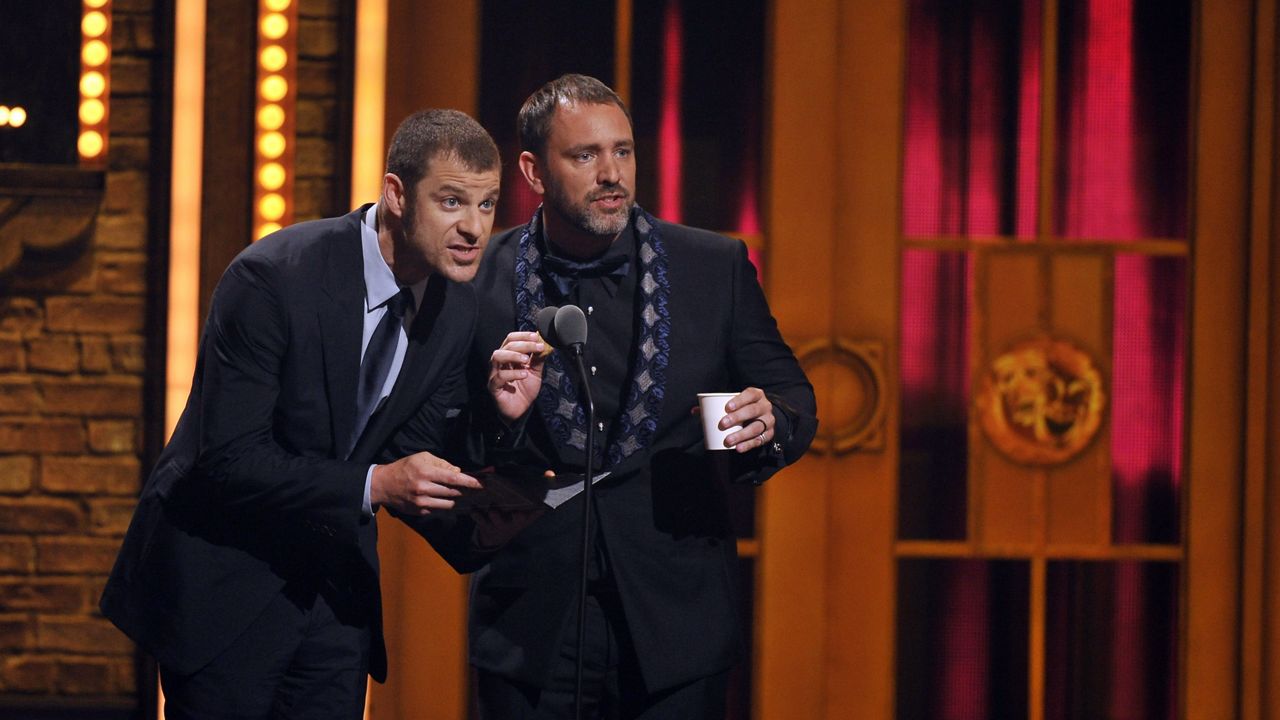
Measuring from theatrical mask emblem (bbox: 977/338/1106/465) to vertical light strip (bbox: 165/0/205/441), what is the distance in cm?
210

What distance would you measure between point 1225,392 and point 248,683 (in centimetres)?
264

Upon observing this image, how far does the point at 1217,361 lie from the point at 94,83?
3.09 metres

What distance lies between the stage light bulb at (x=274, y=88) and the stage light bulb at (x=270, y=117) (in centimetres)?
2

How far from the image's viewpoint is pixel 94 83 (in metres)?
3.46

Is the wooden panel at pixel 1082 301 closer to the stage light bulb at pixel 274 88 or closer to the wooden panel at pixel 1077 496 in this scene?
the wooden panel at pixel 1077 496

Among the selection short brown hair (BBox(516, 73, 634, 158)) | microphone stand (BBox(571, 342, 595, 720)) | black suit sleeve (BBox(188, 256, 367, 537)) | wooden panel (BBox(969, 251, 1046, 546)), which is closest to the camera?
microphone stand (BBox(571, 342, 595, 720))

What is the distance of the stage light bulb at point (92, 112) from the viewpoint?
3465mm

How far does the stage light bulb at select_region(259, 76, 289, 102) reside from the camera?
133 inches

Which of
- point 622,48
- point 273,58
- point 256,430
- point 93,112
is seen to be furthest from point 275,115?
point 256,430

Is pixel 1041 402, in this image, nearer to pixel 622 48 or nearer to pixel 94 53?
pixel 622 48

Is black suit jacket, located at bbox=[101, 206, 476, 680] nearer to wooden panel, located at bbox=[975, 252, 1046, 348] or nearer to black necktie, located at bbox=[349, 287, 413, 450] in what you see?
black necktie, located at bbox=[349, 287, 413, 450]

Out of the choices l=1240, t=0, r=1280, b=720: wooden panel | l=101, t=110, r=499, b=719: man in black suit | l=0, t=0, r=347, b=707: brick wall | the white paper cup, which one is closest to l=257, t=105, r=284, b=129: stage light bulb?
l=0, t=0, r=347, b=707: brick wall

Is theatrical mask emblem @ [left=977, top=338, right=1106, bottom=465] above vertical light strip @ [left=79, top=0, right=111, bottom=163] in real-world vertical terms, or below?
below

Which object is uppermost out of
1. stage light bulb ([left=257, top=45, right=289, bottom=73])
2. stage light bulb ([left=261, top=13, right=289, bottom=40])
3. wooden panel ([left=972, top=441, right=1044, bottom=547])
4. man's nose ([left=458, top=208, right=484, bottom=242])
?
stage light bulb ([left=261, top=13, right=289, bottom=40])
